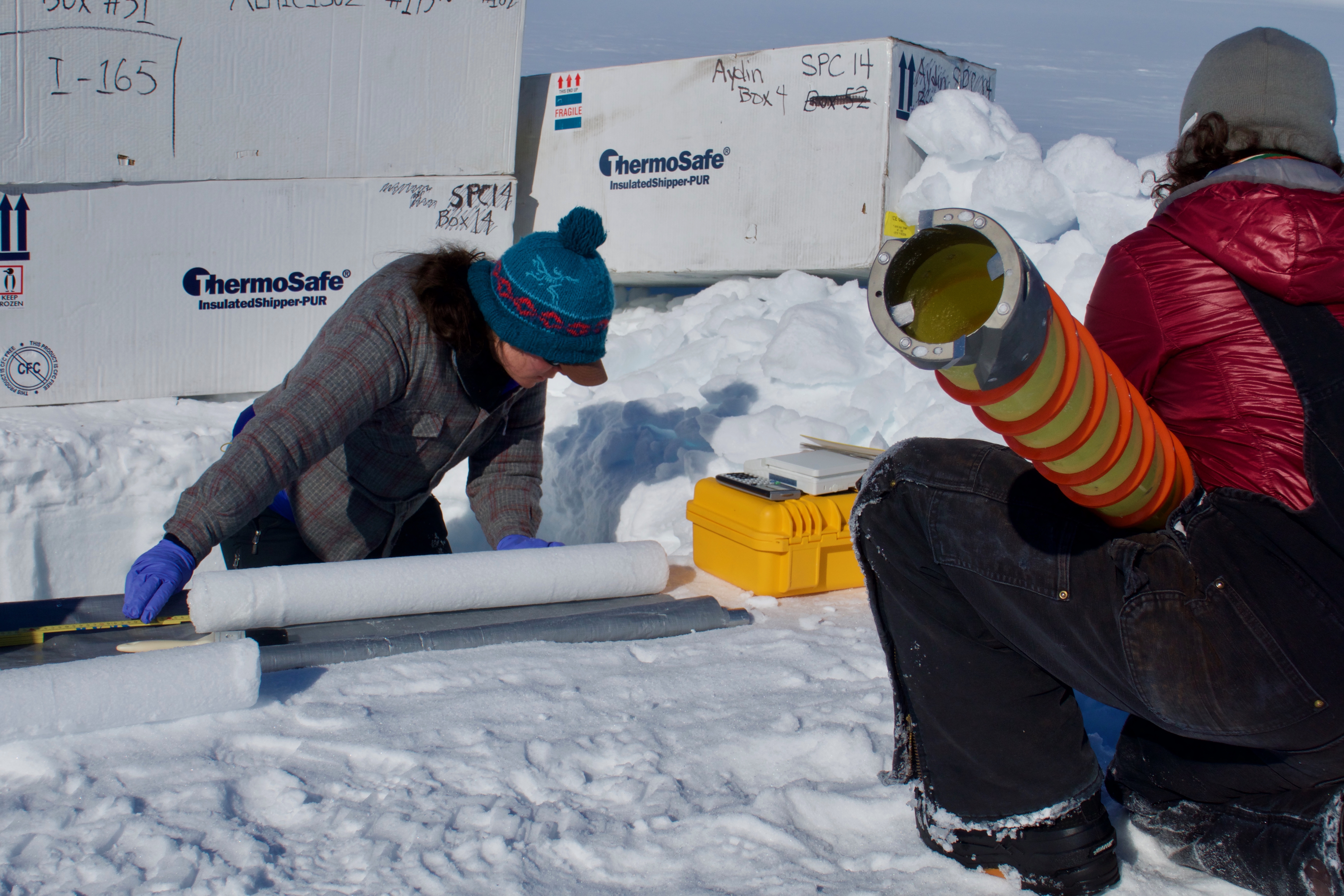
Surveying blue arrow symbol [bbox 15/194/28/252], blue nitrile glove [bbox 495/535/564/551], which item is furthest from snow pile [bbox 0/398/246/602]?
blue nitrile glove [bbox 495/535/564/551]

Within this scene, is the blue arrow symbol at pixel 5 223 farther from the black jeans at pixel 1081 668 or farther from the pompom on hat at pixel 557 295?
the black jeans at pixel 1081 668

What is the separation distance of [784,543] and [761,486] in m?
0.20

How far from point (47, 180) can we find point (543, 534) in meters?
2.23

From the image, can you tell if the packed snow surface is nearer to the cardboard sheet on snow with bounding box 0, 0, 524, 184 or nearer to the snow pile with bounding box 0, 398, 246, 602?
the snow pile with bounding box 0, 398, 246, 602

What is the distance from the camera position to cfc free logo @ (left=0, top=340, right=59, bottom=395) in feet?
12.4

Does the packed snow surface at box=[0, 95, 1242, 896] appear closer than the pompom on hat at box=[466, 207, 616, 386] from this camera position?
Yes

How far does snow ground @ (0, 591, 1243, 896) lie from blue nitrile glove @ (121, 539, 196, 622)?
0.37 metres

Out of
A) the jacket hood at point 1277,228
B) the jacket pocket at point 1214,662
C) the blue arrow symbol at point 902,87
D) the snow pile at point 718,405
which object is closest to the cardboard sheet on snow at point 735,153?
the blue arrow symbol at point 902,87

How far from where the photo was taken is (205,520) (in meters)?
2.03

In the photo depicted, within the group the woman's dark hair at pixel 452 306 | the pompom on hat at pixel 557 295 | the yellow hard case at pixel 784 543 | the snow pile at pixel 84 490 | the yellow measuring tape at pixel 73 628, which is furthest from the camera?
the snow pile at pixel 84 490

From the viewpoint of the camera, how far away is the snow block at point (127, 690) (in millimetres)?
1472

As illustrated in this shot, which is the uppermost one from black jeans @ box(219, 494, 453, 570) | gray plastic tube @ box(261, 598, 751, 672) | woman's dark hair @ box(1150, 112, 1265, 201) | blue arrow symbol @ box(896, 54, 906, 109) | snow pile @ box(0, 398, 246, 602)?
blue arrow symbol @ box(896, 54, 906, 109)

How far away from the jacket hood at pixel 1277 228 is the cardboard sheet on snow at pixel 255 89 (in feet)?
12.6

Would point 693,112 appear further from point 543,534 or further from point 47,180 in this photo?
point 47,180
